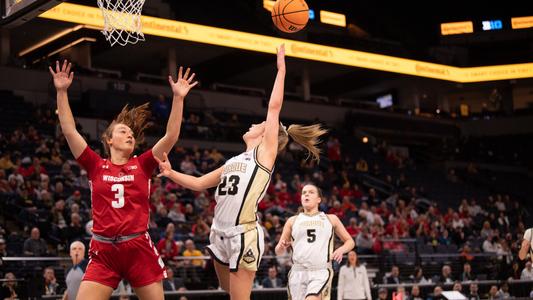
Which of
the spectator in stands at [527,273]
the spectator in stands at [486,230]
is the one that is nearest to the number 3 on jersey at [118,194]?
the spectator in stands at [527,273]

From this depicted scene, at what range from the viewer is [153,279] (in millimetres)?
5906

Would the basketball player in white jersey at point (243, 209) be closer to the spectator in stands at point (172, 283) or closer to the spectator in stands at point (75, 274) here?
the spectator in stands at point (75, 274)

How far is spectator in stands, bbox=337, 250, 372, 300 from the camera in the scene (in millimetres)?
14156

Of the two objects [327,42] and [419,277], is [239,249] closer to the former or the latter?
[419,277]

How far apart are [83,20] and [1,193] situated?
8.09 m

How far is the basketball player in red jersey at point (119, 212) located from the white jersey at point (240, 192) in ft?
2.51

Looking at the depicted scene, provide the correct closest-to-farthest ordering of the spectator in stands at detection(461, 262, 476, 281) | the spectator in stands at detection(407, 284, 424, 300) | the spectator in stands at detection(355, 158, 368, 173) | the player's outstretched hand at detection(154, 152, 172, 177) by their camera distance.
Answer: the player's outstretched hand at detection(154, 152, 172, 177) < the spectator in stands at detection(407, 284, 424, 300) < the spectator in stands at detection(461, 262, 476, 281) < the spectator in stands at detection(355, 158, 368, 173)

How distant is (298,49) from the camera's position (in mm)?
30266

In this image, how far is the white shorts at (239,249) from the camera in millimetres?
6555

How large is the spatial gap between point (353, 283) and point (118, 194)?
894 centimetres

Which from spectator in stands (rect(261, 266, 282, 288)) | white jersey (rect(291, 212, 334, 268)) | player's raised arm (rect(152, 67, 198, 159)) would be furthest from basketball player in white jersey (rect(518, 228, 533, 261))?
player's raised arm (rect(152, 67, 198, 159))

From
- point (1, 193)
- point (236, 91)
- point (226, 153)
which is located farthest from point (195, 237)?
point (236, 91)

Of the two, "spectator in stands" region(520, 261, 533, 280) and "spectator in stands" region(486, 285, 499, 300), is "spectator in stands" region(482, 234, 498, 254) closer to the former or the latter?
"spectator in stands" region(520, 261, 533, 280)

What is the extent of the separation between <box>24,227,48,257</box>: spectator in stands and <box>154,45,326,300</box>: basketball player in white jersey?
8401mm
